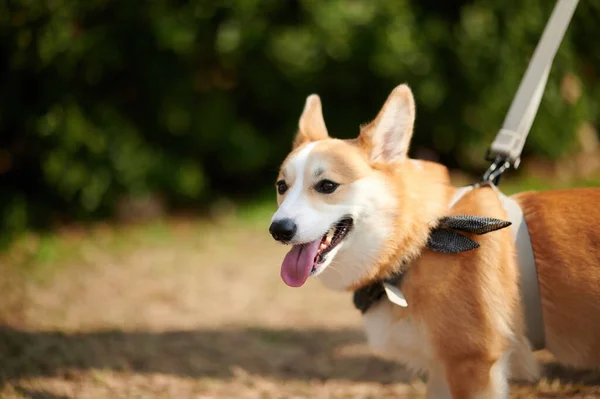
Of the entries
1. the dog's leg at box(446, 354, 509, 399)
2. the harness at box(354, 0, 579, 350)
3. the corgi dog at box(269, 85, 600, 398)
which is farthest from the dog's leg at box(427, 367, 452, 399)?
the harness at box(354, 0, 579, 350)

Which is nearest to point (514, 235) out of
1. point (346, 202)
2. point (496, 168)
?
point (496, 168)

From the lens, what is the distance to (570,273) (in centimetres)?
224

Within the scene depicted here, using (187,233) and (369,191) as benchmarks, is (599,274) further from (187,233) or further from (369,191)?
(187,233)

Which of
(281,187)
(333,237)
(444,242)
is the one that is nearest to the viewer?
(444,242)

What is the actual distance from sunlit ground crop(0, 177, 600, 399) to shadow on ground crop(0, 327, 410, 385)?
0.01 meters

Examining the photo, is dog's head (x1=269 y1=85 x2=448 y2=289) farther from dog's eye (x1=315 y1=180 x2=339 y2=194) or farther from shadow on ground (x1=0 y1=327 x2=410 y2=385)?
shadow on ground (x1=0 y1=327 x2=410 y2=385)

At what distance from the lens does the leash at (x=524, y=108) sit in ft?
8.79

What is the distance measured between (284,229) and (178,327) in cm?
222

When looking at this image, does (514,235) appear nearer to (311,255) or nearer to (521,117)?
(521,117)

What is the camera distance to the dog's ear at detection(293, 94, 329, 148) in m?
2.84

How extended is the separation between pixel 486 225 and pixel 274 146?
546 centimetres

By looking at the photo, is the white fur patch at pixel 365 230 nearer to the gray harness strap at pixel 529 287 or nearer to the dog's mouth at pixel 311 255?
the dog's mouth at pixel 311 255

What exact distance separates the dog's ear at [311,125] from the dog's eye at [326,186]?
404 millimetres

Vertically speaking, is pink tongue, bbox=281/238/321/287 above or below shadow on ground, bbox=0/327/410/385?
above
